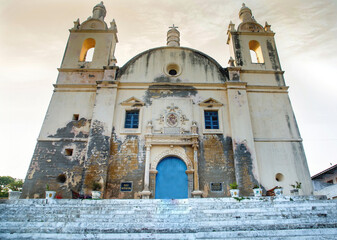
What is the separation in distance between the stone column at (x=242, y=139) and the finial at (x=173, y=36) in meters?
6.02

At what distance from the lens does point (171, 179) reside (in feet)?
36.7

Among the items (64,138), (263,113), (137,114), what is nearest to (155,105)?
(137,114)

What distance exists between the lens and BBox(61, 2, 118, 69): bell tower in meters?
14.3

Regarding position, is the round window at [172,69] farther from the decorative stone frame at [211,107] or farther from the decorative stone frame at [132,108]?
the decorative stone frame at [132,108]

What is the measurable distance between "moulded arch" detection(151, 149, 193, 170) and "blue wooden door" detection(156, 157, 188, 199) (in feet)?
0.57

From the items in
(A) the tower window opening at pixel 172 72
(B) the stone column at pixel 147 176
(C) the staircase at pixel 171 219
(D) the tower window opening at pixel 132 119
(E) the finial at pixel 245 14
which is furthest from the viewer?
(E) the finial at pixel 245 14

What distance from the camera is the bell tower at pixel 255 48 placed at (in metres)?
14.2

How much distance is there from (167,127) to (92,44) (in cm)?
838

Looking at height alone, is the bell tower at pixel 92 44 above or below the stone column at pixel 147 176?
above

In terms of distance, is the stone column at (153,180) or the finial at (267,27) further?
the finial at (267,27)

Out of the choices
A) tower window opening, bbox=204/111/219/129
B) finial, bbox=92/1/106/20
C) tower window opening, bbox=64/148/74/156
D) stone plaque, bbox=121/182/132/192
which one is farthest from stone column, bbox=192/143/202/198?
finial, bbox=92/1/106/20

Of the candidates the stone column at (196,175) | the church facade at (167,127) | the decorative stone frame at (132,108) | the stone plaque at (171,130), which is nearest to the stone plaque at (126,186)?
the church facade at (167,127)

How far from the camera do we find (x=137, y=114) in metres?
12.7

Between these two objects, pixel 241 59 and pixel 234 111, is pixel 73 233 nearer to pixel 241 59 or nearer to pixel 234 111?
pixel 234 111
